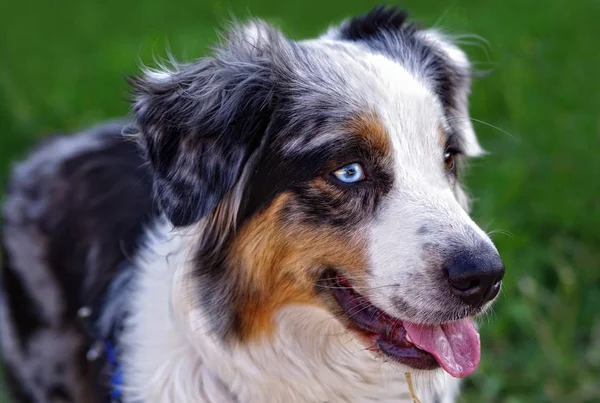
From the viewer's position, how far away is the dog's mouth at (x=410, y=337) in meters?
2.97

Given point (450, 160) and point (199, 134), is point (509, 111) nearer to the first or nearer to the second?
point (450, 160)

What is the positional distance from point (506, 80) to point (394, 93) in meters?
3.65

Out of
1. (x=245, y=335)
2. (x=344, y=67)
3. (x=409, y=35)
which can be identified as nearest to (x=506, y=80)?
(x=409, y=35)

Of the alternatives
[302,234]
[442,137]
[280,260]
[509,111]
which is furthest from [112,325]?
[509,111]

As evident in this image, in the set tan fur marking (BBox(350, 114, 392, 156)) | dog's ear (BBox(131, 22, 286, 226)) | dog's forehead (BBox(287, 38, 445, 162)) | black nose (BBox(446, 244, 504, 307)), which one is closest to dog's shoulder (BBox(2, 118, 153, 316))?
dog's ear (BBox(131, 22, 286, 226))

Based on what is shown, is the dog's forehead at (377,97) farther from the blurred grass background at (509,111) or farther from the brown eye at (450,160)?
the blurred grass background at (509,111)

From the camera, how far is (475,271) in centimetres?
272

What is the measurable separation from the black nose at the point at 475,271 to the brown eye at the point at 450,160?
51 cm

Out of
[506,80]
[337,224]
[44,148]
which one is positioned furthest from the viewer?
[506,80]

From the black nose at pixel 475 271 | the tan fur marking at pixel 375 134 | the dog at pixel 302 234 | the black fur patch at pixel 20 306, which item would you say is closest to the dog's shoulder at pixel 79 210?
the black fur patch at pixel 20 306

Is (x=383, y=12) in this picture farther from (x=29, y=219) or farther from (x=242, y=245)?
(x=29, y=219)

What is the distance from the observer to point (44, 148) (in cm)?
486

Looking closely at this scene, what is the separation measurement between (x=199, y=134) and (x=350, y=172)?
52cm

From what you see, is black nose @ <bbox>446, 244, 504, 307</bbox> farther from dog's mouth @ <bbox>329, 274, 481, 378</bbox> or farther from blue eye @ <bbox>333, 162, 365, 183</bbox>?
blue eye @ <bbox>333, 162, 365, 183</bbox>
